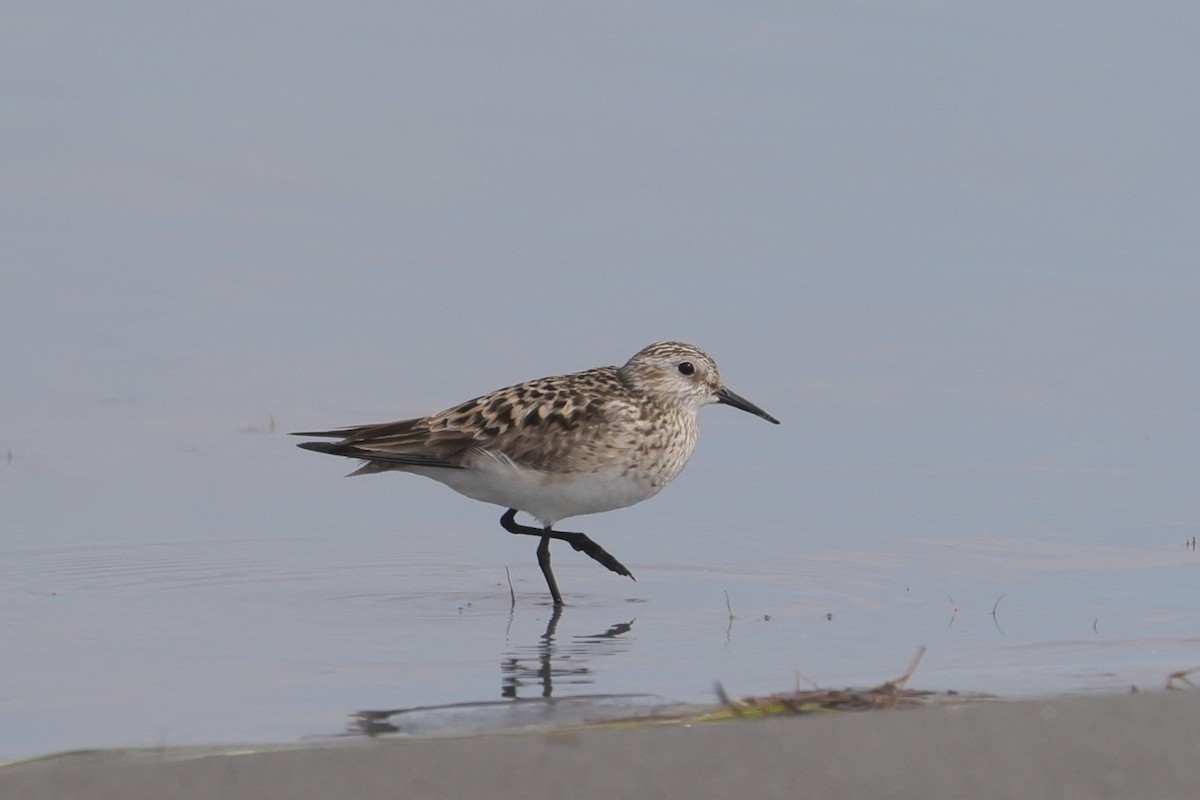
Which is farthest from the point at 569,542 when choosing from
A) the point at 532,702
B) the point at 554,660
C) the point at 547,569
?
the point at 532,702

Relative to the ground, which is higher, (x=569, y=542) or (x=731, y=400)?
(x=731, y=400)

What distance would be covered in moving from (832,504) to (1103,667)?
4105mm

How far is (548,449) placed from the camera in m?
10.5

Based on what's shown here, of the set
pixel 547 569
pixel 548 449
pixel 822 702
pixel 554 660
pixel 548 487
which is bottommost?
pixel 554 660

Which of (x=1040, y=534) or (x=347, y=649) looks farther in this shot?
(x=1040, y=534)

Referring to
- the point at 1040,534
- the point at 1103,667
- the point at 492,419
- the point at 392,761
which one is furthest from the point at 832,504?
the point at 392,761

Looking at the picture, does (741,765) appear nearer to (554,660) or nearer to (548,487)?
(554,660)

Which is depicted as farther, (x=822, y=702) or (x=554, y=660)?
(x=554, y=660)

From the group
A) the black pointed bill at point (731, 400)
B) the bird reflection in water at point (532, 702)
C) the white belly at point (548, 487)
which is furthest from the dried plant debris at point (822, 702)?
the black pointed bill at point (731, 400)

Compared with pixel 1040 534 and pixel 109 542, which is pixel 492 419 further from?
pixel 1040 534

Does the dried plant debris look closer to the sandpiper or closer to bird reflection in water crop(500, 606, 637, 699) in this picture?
bird reflection in water crop(500, 606, 637, 699)

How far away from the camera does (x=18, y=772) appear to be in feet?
18.3

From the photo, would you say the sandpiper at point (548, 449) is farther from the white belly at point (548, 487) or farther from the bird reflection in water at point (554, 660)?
the bird reflection in water at point (554, 660)

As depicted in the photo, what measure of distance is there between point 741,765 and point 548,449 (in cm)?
526
